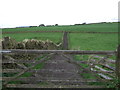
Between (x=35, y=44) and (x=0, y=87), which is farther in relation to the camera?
(x=35, y=44)

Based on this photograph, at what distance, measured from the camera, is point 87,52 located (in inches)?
218

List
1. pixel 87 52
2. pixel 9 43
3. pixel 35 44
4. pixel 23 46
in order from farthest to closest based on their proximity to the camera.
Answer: pixel 35 44, pixel 23 46, pixel 9 43, pixel 87 52

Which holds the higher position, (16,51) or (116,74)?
(16,51)

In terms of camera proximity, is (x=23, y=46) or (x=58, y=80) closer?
(x=58, y=80)

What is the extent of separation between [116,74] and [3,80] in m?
4.76

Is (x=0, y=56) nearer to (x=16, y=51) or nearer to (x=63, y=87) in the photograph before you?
(x=16, y=51)

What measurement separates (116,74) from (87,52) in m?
1.59

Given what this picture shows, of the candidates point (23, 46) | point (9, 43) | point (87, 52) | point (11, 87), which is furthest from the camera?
point (23, 46)

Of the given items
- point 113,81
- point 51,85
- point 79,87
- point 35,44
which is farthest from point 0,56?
point 35,44

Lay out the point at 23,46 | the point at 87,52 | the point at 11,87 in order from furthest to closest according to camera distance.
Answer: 1. the point at 23,46
2. the point at 11,87
3. the point at 87,52

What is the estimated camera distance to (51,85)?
5.94m

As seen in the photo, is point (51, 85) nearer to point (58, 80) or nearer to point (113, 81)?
point (58, 80)

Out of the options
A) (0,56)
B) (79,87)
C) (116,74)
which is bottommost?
(79,87)

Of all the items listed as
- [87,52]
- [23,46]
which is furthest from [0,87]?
[23,46]
